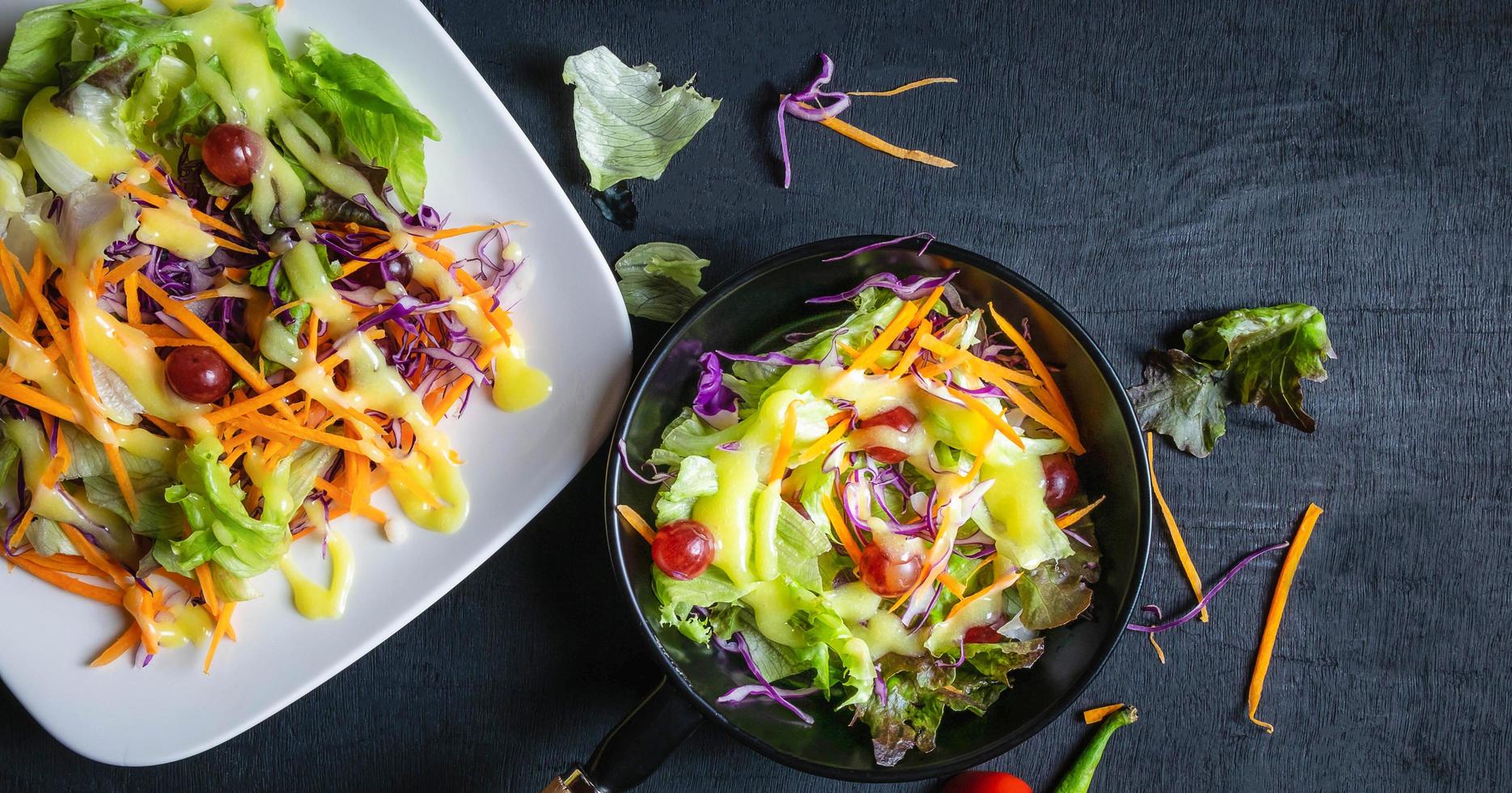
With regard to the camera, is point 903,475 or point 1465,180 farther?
point 1465,180

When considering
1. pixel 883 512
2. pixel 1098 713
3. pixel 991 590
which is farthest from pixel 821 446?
pixel 1098 713

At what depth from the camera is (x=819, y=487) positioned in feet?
5.14

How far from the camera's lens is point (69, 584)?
1.65 m

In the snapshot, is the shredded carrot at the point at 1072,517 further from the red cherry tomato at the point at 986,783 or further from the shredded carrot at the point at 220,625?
the shredded carrot at the point at 220,625

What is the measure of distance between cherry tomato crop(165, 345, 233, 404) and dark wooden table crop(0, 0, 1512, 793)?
611 mm

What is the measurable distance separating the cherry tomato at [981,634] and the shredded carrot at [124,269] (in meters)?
1.58

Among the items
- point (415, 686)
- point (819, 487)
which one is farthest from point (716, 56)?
point (415, 686)

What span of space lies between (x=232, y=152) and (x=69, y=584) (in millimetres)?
876

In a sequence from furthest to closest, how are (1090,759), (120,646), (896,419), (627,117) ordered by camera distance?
(1090,759), (627,117), (120,646), (896,419)

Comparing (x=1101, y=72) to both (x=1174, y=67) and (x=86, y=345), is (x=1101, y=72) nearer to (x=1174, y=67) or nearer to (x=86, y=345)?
(x=1174, y=67)

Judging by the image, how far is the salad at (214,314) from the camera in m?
1.48

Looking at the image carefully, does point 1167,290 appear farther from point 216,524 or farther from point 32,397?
point 32,397

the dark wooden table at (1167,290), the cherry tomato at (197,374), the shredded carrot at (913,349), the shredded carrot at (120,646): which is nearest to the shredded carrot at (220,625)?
the shredded carrot at (120,646)

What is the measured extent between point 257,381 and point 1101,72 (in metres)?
1.72
